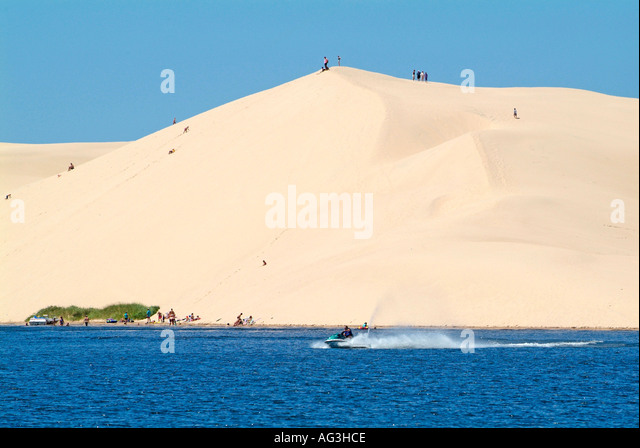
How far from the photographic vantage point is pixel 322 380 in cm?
4647

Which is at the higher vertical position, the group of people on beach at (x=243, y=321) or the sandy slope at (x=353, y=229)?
the sandy slope at (x=353, y=229)

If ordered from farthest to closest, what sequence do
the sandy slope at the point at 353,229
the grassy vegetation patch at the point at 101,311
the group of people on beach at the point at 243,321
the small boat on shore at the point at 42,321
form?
the small boat on shore at the point at 42,321 < the grassy vegetation patch at the point at 101,311 < the group of people on beach at the point at 243,321 < the sandy slope at the point at 353,229

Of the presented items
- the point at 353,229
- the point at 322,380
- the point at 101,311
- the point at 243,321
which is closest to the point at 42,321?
the point at 101,311

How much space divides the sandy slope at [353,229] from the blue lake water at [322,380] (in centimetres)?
356

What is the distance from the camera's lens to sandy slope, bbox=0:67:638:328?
228ft

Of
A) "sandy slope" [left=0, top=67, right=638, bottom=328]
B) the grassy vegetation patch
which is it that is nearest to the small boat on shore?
the grassy vegetation patch

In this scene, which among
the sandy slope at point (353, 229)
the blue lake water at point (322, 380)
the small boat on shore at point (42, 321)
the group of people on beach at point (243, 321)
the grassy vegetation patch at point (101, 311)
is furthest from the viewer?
the small boat on shore at point (42, 321)

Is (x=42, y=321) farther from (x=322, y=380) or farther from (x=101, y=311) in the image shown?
(x=322, y=380)

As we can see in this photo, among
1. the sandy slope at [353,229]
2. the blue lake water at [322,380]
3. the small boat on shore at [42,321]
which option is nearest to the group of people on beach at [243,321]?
the sandy slope at [353,229]

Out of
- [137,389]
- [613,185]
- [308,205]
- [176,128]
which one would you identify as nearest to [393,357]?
[137,389]

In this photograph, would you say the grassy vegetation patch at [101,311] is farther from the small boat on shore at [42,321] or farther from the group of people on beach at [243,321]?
the group of people on beach at [243,321]

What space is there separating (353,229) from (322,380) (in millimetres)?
42719

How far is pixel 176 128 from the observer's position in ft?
430

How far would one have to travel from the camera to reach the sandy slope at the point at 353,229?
228 feet
